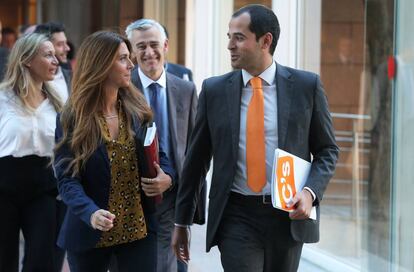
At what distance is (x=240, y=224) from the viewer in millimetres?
4258

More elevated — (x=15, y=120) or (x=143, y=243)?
(x=15, y=120)

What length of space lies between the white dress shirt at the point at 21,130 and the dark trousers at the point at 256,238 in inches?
67.0

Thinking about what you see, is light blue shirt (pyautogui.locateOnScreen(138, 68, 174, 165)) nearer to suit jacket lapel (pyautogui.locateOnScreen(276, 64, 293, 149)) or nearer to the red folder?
the red folder

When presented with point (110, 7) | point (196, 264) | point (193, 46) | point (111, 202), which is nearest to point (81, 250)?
point (111, 202)

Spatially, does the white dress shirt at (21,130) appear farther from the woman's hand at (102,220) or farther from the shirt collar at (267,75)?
the shirt collar at (267,75)

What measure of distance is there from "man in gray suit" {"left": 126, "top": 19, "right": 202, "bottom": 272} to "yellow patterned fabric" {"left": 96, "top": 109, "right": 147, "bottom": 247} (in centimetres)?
99

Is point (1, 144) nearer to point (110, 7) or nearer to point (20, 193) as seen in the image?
point (20, 193)

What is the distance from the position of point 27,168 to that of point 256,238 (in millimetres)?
1883

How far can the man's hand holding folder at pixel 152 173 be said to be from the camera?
172 inches

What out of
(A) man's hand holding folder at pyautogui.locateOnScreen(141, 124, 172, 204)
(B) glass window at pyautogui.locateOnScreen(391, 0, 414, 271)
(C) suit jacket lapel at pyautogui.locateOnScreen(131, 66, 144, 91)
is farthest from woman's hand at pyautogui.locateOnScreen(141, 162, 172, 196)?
(B) glass window at pyautogui.locateOnScreen(391, 0, 414, 271)

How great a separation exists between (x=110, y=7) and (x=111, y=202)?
37.2 feet

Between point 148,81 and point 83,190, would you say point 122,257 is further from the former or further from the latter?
point 148,81

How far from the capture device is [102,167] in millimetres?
4391

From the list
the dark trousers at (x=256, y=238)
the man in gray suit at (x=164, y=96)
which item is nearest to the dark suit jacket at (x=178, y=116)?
the man in gray suit at (x=164, y=96)
